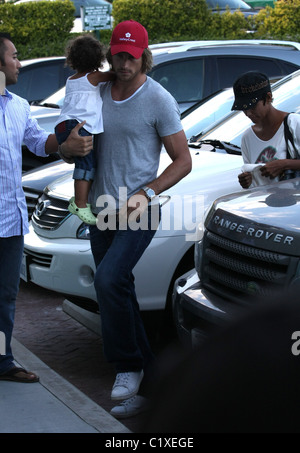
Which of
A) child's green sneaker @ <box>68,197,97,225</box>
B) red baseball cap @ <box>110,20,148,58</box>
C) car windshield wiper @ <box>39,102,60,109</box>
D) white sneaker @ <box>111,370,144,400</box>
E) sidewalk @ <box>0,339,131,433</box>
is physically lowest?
sidewalk @ <box>0,339,131,433</box>

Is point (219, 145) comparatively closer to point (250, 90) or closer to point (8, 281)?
point (250, 90)

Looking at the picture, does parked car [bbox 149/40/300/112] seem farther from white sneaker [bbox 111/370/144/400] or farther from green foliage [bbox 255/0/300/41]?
green foliage [bbox 255/0/300/41]

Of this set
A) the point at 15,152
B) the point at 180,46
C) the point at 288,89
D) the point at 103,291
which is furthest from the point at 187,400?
the point at 180,46

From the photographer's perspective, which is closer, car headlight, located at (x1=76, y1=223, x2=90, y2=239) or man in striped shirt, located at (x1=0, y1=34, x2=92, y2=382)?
man in striped shirt, located at (x1=0, y1=34, x2=92, y2=382)

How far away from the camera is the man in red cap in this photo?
389 centimetres

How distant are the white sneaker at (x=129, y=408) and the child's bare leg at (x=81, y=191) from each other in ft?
3.47

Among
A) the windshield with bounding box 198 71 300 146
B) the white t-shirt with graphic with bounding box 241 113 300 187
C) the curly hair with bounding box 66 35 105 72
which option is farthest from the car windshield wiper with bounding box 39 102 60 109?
the curly hair with bounding box 66 35 105 72

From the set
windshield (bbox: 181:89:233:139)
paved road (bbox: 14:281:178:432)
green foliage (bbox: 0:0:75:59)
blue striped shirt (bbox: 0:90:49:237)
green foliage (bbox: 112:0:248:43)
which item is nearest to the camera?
blue striped shirt (bbox: 0:90:49:237)

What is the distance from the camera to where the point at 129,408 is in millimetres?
4055

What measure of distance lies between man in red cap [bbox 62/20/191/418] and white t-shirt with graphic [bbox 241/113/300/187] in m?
0.59

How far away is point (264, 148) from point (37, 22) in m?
14.7

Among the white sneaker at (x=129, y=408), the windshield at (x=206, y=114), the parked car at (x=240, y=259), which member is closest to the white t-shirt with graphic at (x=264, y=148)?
the parked car at (x=240, y=259)

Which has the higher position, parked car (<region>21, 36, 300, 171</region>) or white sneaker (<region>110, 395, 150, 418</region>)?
parked car (<region>21, 36, 300, 171</region>)
